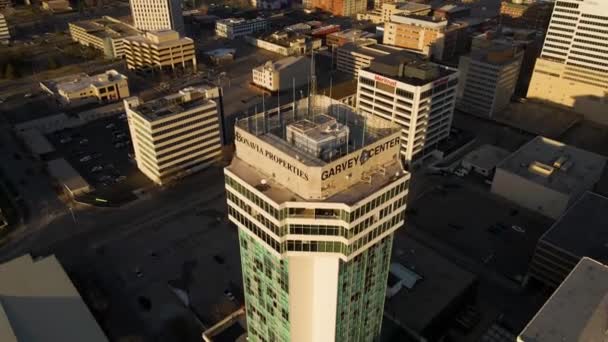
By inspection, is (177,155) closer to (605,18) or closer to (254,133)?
(254,133)

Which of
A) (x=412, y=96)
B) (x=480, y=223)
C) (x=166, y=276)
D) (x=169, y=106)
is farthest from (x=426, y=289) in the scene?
(x=169, y=106)

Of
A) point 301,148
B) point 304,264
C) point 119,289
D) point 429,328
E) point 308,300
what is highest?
point 301,148

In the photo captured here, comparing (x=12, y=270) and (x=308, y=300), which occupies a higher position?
(x=308, y=300)

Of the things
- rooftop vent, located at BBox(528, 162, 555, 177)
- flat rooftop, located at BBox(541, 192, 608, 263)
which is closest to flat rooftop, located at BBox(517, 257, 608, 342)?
flat rooftop, located at BBox(541, 192, 608, 263)

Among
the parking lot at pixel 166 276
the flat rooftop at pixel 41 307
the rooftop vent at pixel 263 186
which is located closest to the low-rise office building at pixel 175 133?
the parking lot at pixel 166 276

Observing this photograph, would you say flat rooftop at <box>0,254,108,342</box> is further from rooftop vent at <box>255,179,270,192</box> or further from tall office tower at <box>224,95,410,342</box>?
rooftop vent at <box>255,179,270,192</box>

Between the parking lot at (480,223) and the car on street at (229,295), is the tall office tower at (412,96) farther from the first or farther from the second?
the car on street at (229,295)

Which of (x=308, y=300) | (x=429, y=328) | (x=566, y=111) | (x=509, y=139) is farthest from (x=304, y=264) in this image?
(x=566, y=111)
